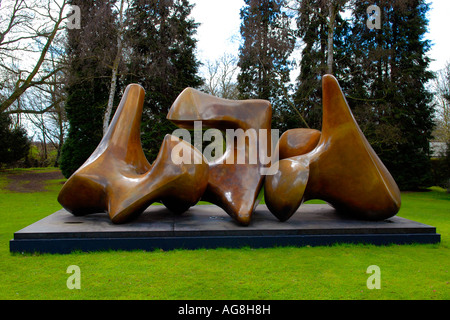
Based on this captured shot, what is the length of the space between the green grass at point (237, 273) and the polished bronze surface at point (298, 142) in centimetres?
232

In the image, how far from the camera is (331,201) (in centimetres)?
712

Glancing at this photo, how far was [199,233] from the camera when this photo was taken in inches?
241

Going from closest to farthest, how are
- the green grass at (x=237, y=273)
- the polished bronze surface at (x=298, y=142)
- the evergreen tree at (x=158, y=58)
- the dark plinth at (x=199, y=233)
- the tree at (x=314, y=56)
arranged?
the green grass at (x=237, y=273), the dark plinth at (x=199, y=233), the polished bronze surface at (x=298, y=142), the evergreen tree at (x=158, y=58), the tree at (x=314, y=56)

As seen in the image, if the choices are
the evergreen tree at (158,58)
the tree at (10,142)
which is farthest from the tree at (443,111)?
the tree at (10,142)

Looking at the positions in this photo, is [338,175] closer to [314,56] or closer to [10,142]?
[314,56]

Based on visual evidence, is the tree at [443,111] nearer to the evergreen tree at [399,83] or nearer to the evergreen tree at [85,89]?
the evergreen tree at [399,83]

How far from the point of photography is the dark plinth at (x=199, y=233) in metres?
5.81

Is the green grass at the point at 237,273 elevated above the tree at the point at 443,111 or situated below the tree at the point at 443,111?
below

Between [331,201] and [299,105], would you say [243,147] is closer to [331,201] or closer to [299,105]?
[331,201]

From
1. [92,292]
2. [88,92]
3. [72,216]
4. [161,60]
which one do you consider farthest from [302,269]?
[88,92]

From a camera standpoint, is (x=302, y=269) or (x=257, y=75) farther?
→ (x=257, y=75)

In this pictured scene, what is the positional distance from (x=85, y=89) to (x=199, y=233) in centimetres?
1443

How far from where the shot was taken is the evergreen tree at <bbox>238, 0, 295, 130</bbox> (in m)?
17.9

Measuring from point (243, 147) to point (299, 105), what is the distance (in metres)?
12.9
